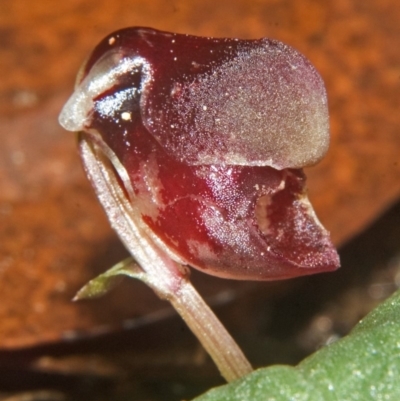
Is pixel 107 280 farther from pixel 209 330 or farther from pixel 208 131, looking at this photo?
pixel 208 131

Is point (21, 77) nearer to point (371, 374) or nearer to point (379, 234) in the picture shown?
point (379, 234)

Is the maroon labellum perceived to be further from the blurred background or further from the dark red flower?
the blurred background

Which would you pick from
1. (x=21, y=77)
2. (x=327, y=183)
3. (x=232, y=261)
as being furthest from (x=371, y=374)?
(x=21, y=77)

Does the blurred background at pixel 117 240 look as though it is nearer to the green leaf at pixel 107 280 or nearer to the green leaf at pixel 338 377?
the green leaf at pixel 107 280

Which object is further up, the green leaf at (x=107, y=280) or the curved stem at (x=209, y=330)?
the green leaf at (x=107, y=280)

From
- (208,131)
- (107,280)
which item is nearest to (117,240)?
(107,280)

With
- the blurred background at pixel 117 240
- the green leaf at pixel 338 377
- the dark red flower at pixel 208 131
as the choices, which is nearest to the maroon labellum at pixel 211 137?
the dark red flower at pixel 208 131

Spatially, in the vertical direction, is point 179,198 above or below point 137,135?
below

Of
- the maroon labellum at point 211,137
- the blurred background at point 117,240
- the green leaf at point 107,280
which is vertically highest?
the maroon labellum at point 211,137
